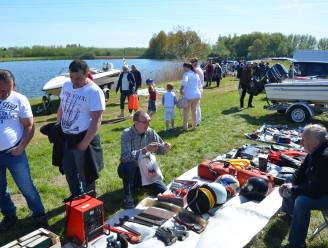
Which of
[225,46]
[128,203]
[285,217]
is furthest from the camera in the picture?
[225,46]

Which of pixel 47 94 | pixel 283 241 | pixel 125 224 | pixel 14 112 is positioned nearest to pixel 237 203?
pixel 283 241

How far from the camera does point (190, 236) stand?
4.12m

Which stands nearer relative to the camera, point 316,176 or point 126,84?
point 316,176

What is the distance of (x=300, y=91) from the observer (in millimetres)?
10805

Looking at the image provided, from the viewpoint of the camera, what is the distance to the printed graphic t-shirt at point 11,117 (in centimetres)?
397

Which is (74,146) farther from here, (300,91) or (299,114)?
(300,91)

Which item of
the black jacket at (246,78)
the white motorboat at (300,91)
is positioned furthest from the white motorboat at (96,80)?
the white motorboat at (300,91)

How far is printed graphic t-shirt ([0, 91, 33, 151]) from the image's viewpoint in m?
3.97

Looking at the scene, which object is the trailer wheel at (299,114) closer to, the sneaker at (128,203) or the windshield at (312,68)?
the windshield at (312,68)

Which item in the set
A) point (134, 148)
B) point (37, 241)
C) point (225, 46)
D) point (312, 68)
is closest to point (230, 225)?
point (134, 148)

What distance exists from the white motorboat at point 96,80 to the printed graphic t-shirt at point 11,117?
41.2 ft

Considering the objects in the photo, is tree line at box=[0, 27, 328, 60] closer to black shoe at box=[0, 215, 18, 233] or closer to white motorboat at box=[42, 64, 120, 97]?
white motorboat at box=[42, 64, 120, 97]

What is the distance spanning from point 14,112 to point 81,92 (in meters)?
0.75

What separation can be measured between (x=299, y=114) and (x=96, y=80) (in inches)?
437
